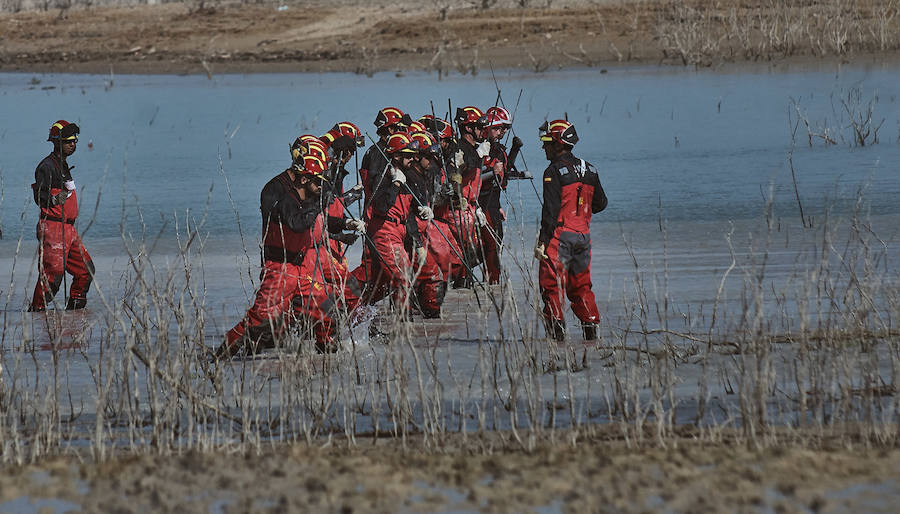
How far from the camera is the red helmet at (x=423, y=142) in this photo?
11.0 meters

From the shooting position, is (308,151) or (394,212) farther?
(394,212)

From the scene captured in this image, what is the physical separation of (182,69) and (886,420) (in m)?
36.1

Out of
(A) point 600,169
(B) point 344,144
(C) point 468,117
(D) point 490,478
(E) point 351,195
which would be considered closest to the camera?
(D) point 490,478

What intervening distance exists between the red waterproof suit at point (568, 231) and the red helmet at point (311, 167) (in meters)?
1.46

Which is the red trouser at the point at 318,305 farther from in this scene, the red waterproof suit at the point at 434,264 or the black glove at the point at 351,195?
the red waterproof suit at the point at 434,264

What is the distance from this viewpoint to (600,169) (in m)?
19.8

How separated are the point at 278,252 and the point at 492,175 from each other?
341 cm

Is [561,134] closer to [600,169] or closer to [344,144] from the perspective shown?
[344,144]

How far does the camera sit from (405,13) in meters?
48.4

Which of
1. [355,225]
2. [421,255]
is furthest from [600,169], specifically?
[421,255]

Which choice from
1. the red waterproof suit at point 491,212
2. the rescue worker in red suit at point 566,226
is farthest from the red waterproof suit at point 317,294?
the red waterproof suit at point 491,212

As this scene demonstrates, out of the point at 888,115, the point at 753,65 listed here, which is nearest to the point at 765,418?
the point at 888,115

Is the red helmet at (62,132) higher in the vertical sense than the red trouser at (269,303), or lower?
higher

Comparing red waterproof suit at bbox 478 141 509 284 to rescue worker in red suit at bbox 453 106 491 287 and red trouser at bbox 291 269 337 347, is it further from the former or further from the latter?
red trouser at bbox 291 269 337 347
